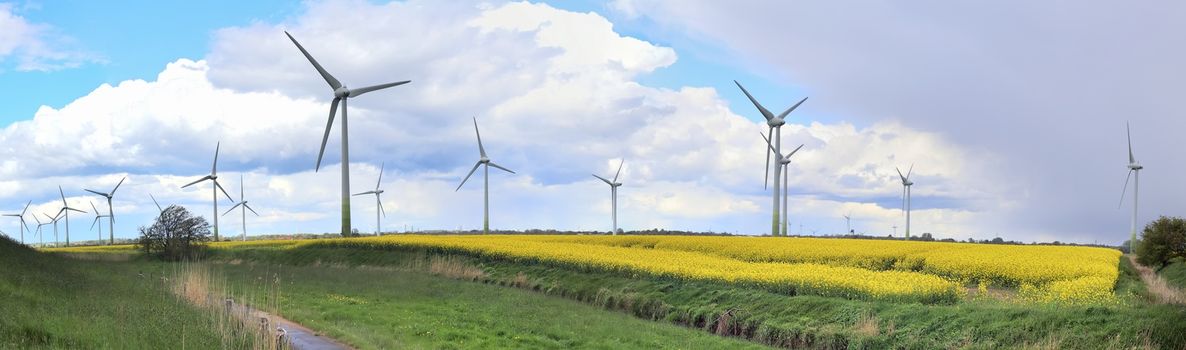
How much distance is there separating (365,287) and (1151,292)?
28954 mm

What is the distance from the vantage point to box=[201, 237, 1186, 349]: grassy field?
57.0 feet

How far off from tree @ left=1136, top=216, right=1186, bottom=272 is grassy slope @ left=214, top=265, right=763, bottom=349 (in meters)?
33.1

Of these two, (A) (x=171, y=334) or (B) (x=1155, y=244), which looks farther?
(B) (x=1155, y=244)

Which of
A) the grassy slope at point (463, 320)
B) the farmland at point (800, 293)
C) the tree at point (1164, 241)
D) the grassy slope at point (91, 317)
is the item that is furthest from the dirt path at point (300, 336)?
the tree at point (1164, 241)

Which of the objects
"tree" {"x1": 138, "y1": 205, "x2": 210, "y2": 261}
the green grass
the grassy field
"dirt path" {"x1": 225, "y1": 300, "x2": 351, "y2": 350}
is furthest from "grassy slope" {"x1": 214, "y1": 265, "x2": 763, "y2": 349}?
the green grass

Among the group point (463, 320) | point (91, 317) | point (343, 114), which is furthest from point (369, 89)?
point (91, 317)

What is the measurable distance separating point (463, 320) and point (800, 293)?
1052 centimetres

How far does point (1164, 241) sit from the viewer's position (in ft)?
140

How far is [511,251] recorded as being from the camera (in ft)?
132

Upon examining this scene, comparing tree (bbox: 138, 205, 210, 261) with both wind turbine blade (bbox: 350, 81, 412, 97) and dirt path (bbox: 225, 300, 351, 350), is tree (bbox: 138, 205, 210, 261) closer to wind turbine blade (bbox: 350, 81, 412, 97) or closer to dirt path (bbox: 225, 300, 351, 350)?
wind turbine blade (bbox: 350, 81, 412, 97)

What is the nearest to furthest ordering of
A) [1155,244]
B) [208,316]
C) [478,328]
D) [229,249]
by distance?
[208,316], [478,328], [1155,244], [229,249]

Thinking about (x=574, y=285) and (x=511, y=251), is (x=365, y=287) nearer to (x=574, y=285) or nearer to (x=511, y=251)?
(x=574, y=285)

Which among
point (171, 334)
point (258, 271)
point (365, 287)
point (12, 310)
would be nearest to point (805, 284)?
point (365, 287)

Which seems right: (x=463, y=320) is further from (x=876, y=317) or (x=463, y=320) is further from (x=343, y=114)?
(x=343, y=114)
